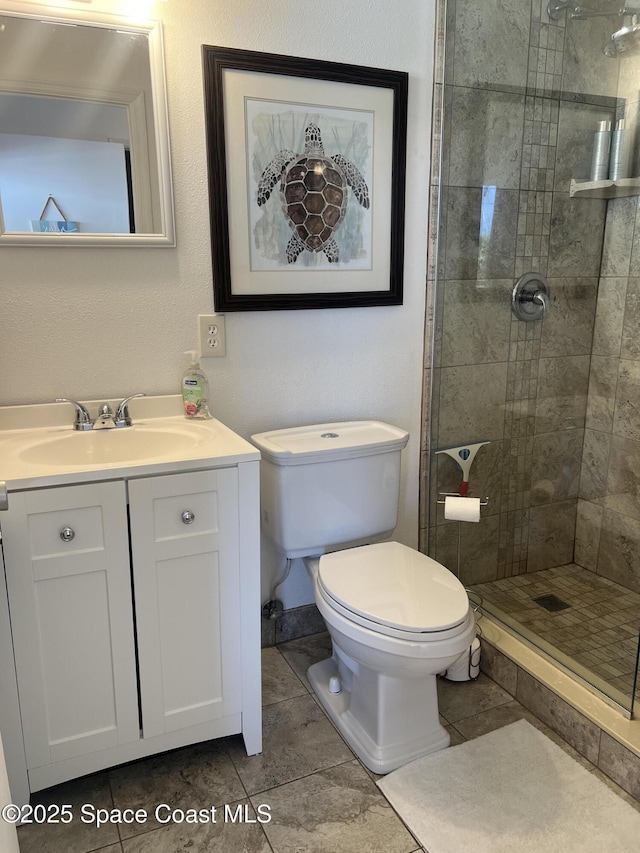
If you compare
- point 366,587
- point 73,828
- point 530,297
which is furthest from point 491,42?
point 73,828

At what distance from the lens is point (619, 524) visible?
239cm

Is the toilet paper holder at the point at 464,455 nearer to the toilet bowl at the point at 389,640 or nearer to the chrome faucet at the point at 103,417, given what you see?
the toilet bowl at the point at 389,640

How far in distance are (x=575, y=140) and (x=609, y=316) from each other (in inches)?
24.7

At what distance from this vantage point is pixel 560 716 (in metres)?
1.78

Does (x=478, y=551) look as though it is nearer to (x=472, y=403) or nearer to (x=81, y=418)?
(x=472, y=403)

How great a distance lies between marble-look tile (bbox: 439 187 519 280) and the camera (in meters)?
2.16

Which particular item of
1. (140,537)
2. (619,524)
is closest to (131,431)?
(140,537)

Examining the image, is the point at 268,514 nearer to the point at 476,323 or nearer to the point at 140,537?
the point at 140,537

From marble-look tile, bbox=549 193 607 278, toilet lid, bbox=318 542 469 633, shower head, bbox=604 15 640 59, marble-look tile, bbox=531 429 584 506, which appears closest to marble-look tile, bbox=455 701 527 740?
toilet lid, bbox=318 542 469 633

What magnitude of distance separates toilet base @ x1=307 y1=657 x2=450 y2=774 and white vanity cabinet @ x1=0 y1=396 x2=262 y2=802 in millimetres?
333

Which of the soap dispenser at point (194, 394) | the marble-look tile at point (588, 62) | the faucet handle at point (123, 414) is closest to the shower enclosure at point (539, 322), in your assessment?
the marble-look tile at point (588, 62)

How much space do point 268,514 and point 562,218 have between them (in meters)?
1.45

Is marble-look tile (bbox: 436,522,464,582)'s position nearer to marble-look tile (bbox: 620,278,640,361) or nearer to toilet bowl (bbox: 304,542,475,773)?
toilet bowl (bbox: 304,542,475,773)

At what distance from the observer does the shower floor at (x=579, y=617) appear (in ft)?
5.86
